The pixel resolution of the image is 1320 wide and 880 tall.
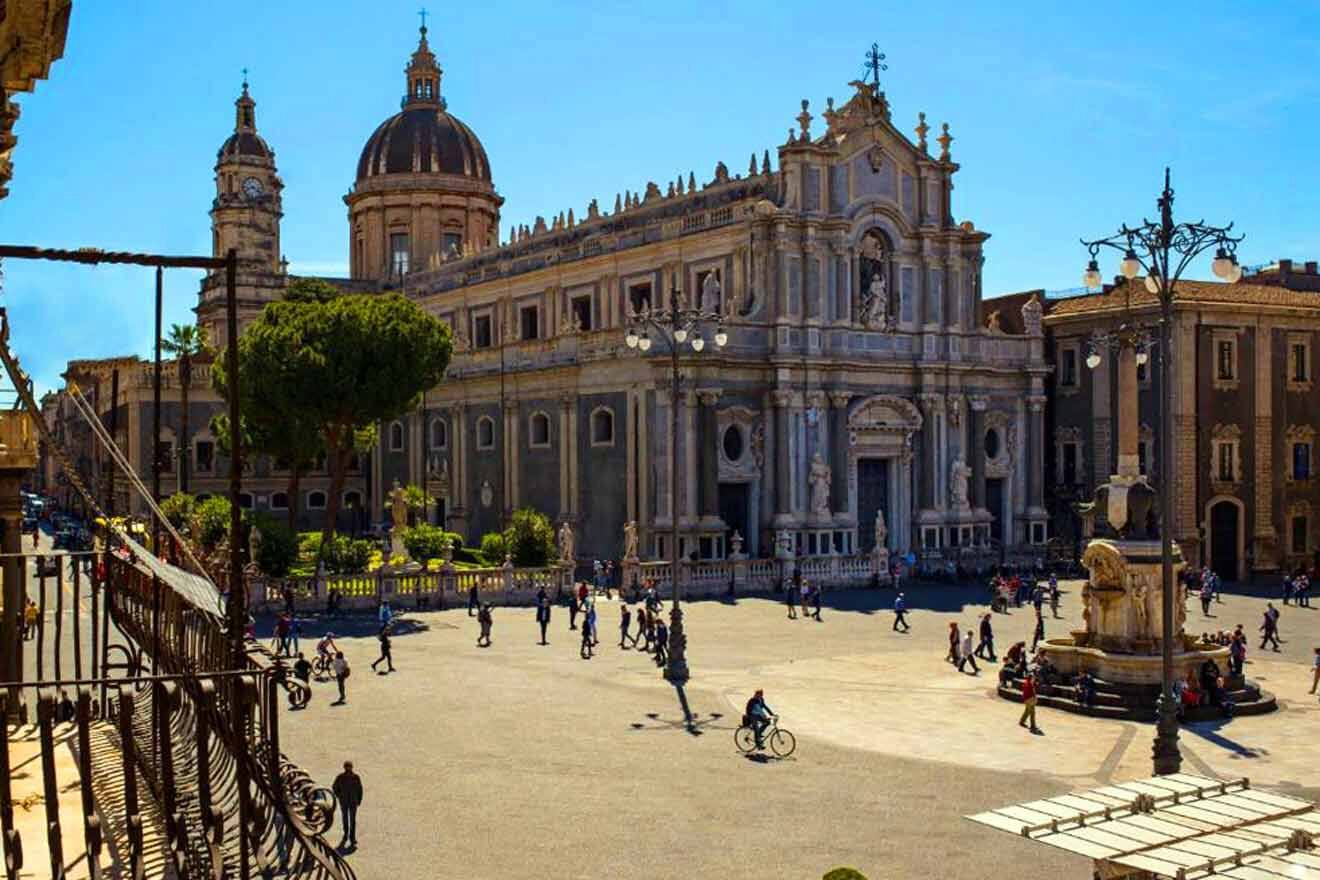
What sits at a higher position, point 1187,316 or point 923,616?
point 1187,316

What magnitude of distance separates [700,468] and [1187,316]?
19058 millimetres

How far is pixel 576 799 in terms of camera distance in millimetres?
19172

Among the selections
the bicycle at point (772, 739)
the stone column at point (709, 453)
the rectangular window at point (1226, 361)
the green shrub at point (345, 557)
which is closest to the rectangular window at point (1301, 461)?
the rectangular window at point (1226, 361)

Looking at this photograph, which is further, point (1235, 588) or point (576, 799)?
point (1235, 588)

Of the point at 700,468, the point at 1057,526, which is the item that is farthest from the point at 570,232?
the point at 1057,526

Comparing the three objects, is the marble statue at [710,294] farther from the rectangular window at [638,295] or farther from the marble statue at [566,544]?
the marble statue at [566,544]

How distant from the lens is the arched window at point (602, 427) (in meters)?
49.1

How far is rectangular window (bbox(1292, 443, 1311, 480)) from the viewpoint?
5391 cm

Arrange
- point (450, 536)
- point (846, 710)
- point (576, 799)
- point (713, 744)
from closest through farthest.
Answer: 1. point (576, 799)
2. point (713, 744)
3. point (846, 710)
4. point (450, 536)

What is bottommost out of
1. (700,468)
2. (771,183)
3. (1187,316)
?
(700,468)

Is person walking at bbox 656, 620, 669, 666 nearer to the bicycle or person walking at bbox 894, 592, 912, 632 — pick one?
the bicycle

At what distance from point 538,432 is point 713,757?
32.1 m

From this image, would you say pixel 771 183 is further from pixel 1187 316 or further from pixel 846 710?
pixel 846 710

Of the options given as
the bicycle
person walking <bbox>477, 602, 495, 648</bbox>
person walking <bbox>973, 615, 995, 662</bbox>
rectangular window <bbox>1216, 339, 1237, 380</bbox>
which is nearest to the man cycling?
the bicycle
